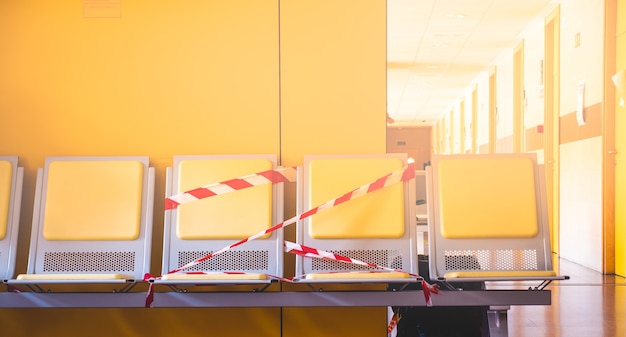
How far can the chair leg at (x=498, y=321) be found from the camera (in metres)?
3.97

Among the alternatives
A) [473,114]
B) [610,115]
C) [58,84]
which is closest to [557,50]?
[610,115]

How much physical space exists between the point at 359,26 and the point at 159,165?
4.03ft

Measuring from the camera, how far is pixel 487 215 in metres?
3.65

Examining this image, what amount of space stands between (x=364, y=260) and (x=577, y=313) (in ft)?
7.81

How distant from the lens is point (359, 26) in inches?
156

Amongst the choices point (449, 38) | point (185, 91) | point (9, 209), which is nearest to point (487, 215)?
point (185, 91)

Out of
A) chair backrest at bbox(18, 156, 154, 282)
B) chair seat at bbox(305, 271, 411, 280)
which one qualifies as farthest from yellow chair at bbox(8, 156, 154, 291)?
chair seat at bbox(305, 271, 411, 280)

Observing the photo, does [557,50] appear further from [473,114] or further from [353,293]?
[473,114]

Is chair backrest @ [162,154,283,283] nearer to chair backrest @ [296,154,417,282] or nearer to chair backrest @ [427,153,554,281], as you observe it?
chair backrest @ [296,154,417,282]

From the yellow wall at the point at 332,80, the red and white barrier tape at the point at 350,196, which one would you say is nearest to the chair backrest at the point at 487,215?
the red and white barrier tape at the point at 350,196

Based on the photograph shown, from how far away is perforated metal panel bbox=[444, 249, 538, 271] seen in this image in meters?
3.60

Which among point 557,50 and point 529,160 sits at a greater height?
point 557,50

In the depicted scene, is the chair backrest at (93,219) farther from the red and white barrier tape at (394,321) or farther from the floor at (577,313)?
the floor at (577,313)

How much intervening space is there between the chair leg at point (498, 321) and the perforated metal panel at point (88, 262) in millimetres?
1793
